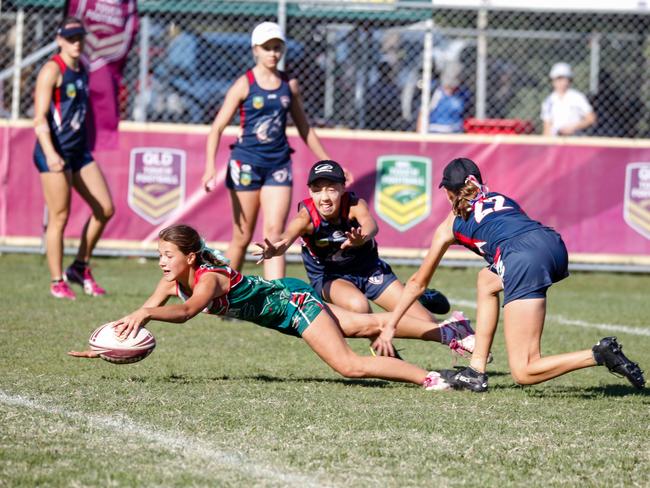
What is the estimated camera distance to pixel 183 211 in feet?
43.3

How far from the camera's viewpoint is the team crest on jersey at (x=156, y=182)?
13.1 metres

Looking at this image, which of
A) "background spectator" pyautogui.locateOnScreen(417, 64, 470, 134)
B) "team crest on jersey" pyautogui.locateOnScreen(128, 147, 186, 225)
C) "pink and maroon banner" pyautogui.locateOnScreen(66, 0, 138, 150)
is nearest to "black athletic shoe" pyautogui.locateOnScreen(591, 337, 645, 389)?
"team crest on jersey" pyautogui.locateOnScreen(128, 147, 186, 225)

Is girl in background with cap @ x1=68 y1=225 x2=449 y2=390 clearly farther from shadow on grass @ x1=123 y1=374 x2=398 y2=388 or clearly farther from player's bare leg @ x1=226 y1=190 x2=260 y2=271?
player's bare leg @ x1=226 y1=190 x2=260 y2=271

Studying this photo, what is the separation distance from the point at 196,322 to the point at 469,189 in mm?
3684

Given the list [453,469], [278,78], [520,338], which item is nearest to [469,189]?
[520,338]

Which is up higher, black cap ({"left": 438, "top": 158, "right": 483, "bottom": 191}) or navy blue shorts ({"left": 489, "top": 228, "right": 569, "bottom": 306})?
black cap ({"left": 438, "top": 158, "right": 483, "bottom": 191})

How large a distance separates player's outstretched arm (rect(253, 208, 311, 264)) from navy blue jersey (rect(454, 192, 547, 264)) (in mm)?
1076

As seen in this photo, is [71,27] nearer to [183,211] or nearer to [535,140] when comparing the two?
[183,211]

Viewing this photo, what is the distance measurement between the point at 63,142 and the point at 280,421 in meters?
5.33

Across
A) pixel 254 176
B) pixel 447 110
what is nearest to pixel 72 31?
pixel 254 176

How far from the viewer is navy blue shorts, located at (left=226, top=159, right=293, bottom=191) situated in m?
9.31

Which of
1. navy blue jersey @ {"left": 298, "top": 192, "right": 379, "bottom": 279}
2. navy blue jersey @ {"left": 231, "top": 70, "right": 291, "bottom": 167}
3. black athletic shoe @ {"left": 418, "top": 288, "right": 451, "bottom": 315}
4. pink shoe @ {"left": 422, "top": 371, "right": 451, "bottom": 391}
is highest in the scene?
navy blue jersey @ {"left": 231, "top": 70, "right": 291, "bottom": 167}

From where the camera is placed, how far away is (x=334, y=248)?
7.39 metres

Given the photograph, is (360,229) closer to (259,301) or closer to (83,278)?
(259,301)
